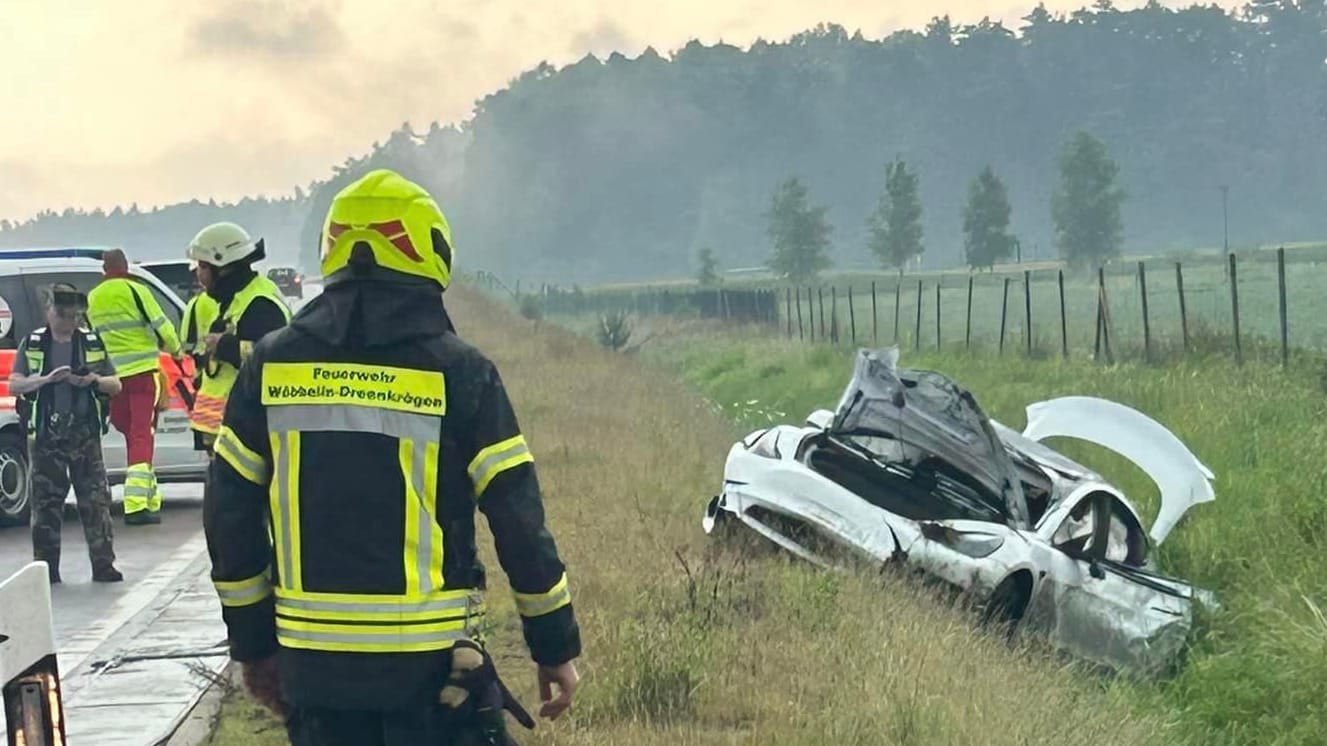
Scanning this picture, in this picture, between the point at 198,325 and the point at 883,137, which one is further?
the point at 883,137

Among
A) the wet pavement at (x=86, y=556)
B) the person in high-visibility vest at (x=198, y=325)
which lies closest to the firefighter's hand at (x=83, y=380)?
the wet pavement at (x=86, y=556)

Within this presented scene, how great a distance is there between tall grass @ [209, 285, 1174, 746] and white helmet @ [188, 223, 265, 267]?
1.90 meters

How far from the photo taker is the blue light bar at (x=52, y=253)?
456 inches

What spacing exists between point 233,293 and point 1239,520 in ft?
18.8

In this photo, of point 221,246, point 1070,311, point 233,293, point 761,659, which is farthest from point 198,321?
point 1070,311

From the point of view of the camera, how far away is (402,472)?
2.98 meters

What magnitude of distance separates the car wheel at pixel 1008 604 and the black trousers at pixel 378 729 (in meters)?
4.54

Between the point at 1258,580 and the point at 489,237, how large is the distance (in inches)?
5750

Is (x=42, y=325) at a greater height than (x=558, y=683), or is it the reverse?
(x=42, y=325)

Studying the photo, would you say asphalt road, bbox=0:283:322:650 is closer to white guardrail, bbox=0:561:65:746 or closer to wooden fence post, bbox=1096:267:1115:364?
white guardrail, bbox=0:561:65:746

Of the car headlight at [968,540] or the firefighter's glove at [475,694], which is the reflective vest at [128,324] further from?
the firefighter's glove at [475,694]

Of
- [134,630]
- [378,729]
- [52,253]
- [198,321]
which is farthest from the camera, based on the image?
[52,253]

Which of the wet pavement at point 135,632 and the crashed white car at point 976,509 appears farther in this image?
the crashed white car at point 976,509

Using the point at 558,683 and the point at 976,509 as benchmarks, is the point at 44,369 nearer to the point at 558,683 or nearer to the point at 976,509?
the point at 976,509
